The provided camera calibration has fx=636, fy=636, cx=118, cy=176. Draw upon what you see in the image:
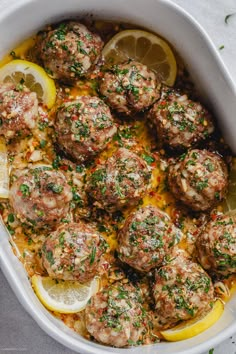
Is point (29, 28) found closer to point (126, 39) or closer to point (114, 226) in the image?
point (126, 39)

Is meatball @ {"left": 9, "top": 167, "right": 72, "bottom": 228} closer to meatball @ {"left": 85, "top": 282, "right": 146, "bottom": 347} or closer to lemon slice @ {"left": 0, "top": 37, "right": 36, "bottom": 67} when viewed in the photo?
meatball @ {"left": 85, "top": 282, "right": 146, "bottom": 347}

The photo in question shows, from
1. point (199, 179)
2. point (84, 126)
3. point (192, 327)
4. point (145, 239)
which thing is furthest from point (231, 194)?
point (84, 126)

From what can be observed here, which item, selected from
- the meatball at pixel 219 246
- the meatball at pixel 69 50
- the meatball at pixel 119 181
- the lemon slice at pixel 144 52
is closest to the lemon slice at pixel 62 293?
the meatball at pixel 119 181

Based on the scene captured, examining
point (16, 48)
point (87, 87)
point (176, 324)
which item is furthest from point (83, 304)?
point (16, 48)

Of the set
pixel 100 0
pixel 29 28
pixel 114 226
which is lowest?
pixel 114 226

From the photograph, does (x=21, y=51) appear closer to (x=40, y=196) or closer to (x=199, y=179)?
(x=40, y=196)

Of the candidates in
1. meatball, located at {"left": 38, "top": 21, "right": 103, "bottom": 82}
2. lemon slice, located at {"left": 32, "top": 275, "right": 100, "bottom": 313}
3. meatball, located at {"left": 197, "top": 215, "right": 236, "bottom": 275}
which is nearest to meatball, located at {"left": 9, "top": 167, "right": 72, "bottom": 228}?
lemon slice, located at {"left": 32, "top": 275, "right": 100, "bottom": 313}
